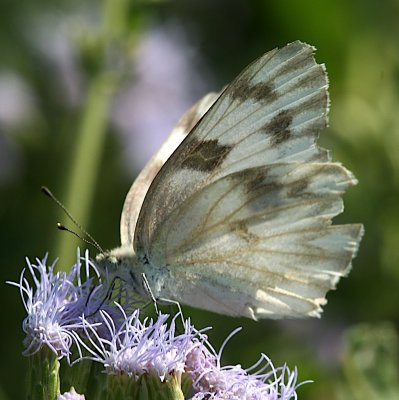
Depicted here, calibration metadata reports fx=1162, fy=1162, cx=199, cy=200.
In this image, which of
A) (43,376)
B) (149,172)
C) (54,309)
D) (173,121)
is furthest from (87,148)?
(43,376)

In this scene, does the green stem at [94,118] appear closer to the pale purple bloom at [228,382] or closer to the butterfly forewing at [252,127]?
the butterfly forewing at [252,127]

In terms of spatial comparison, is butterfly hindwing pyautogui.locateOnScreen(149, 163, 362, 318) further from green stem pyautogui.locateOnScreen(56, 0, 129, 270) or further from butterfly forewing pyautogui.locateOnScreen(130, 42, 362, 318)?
green stem pyautogui.locateOnScreen(56, 0, 129, 270)

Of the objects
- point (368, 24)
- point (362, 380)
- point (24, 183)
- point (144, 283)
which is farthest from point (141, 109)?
point (144, 283)

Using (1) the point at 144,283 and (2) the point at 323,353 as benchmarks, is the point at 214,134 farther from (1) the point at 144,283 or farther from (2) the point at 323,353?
Result: (2) the point at 323,353

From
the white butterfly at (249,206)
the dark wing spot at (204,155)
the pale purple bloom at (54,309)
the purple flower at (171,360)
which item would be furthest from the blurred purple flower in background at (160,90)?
the purple flower at (171,360)

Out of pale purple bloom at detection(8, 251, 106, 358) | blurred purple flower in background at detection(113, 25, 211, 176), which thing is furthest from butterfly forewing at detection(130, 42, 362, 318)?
blurred purple flower in background at detection(113, 25, 211, 176)

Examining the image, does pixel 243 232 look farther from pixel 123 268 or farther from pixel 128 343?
pixel 128 343
